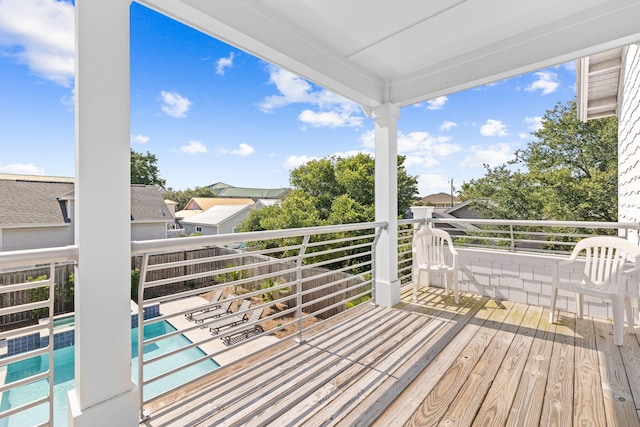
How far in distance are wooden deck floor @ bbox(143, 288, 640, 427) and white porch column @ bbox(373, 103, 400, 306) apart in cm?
59

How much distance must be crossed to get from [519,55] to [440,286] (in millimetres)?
2705

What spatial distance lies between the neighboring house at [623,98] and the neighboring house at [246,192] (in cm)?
1165

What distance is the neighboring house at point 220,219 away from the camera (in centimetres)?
929

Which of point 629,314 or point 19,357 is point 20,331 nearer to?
point 19,357

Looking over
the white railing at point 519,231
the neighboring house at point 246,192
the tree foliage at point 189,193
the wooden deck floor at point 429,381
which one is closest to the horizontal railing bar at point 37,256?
the wooden deck floor at point 429,381

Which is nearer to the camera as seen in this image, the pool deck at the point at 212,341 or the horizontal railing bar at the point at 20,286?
the horizontal railing bar at the point at 20,286

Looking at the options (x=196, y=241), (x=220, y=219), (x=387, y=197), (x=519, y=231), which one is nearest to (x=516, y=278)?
(x=519, y=231)

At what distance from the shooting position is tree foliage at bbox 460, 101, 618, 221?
973 cm

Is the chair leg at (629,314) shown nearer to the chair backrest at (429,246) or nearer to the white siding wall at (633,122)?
the white siding wall at (633,122)

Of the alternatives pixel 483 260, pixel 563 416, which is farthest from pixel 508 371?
pixel 483 260

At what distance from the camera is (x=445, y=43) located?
253cm

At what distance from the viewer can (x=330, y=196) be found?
48.0 ft

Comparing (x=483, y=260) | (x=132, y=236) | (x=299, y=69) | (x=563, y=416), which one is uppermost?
(x=299, y=69)

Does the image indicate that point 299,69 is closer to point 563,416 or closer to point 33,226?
point 33,226
